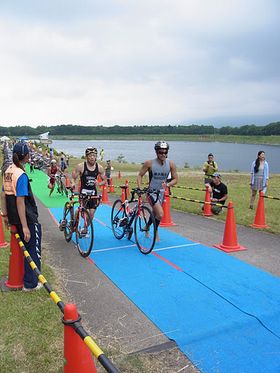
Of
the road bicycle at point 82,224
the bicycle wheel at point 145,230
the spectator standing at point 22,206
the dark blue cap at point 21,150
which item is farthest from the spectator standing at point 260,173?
the dark blue cap at point 21,150

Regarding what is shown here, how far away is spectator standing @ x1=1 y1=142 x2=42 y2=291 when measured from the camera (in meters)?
4.74

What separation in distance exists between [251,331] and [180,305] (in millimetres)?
973

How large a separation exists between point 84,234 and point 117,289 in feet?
6.21

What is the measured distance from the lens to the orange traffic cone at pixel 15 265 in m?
5.10

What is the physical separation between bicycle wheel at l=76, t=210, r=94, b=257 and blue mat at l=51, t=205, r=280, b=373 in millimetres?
205

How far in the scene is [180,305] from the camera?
467 centimetres

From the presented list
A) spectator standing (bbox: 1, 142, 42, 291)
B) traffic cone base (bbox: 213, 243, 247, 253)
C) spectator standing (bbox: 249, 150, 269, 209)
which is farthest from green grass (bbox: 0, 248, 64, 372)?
spectator standing (bbox: 249, 150, 269, 209)

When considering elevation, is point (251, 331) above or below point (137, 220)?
below

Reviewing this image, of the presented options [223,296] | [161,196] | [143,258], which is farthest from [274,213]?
[223,296]

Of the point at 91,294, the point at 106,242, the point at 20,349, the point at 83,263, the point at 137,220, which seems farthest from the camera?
the point at 106,242

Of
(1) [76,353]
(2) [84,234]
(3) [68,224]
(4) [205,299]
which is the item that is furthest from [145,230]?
(1) [76,353]

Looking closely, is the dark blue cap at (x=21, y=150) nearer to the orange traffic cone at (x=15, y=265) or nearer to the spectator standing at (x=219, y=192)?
the orange traffic cone at (x=15, y=265)

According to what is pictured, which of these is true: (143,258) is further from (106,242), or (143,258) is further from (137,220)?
(106,242)

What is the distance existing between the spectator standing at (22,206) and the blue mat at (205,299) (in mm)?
1301
